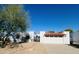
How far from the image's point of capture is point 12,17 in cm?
1246

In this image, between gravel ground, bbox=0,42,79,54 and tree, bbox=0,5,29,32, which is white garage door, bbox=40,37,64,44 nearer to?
gravel ground, bbox=0,42,79,54

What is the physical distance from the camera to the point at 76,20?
11422mm

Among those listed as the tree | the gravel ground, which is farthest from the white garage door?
the tree

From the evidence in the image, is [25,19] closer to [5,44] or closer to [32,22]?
[32,22]

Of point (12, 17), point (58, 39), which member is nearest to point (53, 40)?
point (58, 39)

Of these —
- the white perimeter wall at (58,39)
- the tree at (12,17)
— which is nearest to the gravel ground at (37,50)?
the tree at (12,17)

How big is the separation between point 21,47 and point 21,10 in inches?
90.5

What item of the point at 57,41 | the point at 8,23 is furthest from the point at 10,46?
the point at 57,41

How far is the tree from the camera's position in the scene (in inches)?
479

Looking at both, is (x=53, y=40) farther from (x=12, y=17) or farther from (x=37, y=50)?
(x=12, y=17)

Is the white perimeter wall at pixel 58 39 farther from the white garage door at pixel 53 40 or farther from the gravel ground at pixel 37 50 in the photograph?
the gravel ground at pixel 37 50

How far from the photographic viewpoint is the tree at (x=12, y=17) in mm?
12172
